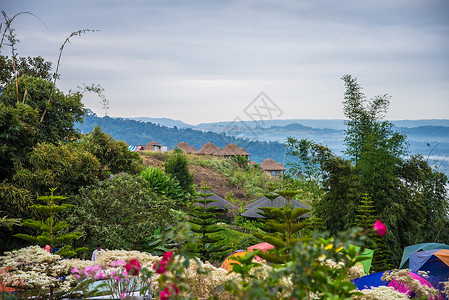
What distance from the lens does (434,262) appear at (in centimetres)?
783

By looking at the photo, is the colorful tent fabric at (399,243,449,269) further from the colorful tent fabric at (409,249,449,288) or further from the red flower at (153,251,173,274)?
the red flower at (153,251,173,274)

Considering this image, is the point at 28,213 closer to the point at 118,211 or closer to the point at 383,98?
the point at 118,211

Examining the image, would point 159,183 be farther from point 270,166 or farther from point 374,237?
point 270,166

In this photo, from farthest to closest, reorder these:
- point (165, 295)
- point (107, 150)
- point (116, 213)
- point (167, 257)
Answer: point (107, 150), point (116, 213), point (167, 257), point (165, 295)

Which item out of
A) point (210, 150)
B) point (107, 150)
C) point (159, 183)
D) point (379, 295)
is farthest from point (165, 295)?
point (210, 150)

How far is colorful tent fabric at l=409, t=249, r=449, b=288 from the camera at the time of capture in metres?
7.57

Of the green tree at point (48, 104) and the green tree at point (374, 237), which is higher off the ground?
the green tree at point (48, 104)

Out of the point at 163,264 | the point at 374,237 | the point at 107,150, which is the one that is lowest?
the point at 374,237

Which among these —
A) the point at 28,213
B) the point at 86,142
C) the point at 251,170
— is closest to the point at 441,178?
the point at 86,142

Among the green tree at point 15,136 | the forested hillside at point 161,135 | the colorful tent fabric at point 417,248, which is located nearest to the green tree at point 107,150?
the green tree at point 15,136

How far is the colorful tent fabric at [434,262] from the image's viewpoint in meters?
7.57

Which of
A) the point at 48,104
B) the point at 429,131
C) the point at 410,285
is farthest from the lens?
the point at 429,131

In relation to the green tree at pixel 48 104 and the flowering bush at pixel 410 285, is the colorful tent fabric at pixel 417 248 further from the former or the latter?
the green tree at pixel 48 104

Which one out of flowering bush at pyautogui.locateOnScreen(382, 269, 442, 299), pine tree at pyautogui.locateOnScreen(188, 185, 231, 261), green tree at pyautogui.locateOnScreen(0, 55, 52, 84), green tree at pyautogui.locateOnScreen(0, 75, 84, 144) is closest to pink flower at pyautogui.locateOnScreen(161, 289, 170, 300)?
flowering bush at pyautogui.locateOnScreen(382, 269, 442, 299)
